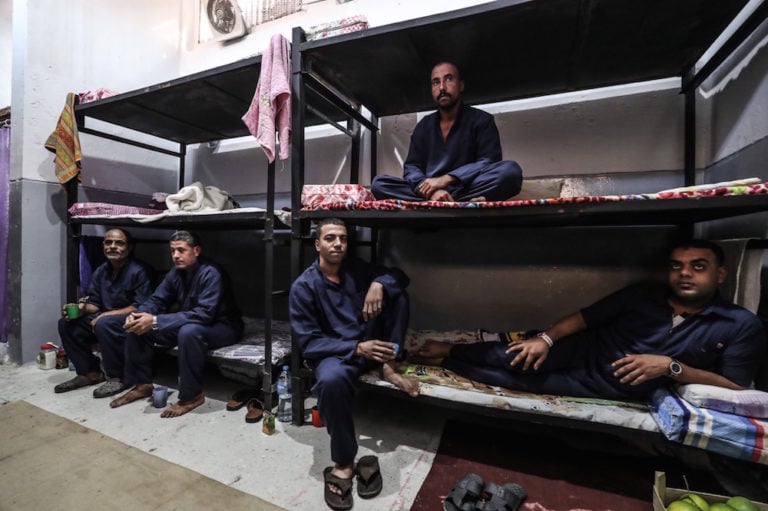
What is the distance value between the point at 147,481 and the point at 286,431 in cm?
70

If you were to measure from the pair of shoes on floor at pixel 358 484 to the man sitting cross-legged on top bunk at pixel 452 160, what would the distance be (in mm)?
1390

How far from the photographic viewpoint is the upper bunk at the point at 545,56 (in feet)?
5.50

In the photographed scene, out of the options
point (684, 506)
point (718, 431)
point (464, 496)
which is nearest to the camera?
point (684, 506)

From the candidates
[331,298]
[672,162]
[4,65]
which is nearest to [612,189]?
[672,162]

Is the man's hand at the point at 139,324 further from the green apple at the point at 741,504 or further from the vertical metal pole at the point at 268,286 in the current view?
the green apple at the point at 741,504

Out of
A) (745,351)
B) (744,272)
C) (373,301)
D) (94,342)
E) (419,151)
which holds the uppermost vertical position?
(419,151)

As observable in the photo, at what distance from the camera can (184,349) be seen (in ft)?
7.59

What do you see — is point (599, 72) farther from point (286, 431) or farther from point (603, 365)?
point (286, 431)

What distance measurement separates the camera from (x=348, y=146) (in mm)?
3252

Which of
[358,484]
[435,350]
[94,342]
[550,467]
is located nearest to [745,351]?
[550,467]

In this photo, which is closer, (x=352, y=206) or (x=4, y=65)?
(x=352, y=206)

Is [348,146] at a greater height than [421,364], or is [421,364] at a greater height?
[348,146]

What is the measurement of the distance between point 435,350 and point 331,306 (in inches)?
29.5

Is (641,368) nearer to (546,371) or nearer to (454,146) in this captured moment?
(546,371)
